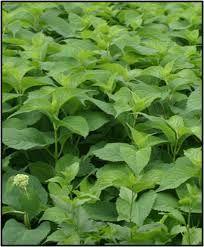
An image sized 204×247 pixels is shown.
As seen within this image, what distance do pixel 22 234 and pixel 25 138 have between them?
1.60 ft

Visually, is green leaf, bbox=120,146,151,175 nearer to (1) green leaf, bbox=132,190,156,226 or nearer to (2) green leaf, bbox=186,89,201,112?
(1) green leaf, bbox=132,190,156,226

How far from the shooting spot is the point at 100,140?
2.72 m

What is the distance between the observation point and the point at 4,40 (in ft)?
11.5

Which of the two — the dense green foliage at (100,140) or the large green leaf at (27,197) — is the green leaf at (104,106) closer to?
the dense green foliage at (100,140)

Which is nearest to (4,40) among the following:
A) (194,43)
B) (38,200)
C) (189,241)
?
(194,43)

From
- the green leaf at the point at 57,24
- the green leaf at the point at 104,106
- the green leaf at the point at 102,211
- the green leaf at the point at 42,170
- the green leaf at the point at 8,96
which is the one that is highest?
the green leaf at the point at 57,24

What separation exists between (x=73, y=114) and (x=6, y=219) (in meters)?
0.61

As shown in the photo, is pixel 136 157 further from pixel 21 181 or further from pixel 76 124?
pixel 21 181

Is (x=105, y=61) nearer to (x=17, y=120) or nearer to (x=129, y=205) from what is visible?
(x=17, y=120)

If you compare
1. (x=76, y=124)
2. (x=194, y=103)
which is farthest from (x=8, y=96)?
(x=194, y=103)

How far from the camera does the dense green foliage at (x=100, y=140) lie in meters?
2.13

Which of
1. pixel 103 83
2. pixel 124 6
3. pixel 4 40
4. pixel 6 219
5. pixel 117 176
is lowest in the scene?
pixel 6 219

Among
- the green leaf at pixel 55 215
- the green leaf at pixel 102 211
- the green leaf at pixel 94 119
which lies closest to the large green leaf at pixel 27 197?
the green leaf at pixel 55 215

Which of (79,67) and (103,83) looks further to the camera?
(79,67)
